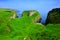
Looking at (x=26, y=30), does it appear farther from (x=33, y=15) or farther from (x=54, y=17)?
(x=33, y=15)

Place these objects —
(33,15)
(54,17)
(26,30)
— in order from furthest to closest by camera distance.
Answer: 1. (33,15)
2. (54,17)
3. (26,30)

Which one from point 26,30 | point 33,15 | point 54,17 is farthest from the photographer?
point 33,15

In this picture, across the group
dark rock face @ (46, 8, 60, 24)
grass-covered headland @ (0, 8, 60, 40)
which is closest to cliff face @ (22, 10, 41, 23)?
grass-covered headland @ (0, 8, 60, 40)

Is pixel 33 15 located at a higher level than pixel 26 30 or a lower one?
higher

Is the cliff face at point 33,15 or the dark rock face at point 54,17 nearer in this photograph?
the dark rock face at point 54,17

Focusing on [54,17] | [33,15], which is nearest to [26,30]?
[54,17]

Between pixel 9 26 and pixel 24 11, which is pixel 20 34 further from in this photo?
pixel 24 11

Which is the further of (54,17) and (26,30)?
(54,17)

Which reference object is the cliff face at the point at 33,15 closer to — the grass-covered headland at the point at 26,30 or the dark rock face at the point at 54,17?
the grass-covered headland at the point at 26,30

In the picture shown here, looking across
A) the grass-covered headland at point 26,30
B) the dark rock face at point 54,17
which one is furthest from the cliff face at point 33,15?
the dark rock face at point 54,17

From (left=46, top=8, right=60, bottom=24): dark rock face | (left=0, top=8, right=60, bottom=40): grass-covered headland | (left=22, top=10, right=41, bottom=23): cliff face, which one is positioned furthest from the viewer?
(left=22, top=10, right=41, bottom=23): cliff face

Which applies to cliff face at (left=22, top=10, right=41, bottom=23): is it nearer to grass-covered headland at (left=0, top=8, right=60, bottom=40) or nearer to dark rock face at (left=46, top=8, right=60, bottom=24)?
grass-covered headland at (left=0, top=8, right=60, bottom=40)

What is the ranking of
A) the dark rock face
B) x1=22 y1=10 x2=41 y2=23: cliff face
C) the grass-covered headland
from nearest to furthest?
the grass-covered headland < the dark rock face < x1=22 y1=10 x2=41 y2=23: cliff face

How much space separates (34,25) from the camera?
26516 millimetres
